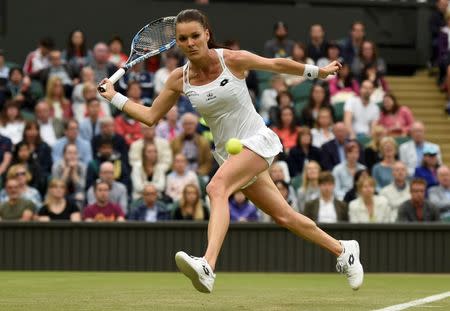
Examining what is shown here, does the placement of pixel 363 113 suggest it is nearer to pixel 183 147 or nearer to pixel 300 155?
pixel 300 155

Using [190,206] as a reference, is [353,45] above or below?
above

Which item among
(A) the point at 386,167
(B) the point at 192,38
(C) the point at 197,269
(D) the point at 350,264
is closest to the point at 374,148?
(A) the point at 386,167

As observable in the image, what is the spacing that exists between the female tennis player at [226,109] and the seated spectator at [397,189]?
6.16 metres

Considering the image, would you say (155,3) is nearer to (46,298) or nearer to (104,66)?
(104,66)

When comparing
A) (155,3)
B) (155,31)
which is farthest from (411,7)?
(155,31)

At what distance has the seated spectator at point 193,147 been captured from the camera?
15906 millimetres

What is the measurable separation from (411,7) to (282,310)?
1406 centimetres

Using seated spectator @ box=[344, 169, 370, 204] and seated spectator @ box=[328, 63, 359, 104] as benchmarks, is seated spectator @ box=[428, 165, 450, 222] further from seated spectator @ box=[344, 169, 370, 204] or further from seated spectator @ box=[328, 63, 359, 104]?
seated spectator @ box=[328, 63, 359, 104]

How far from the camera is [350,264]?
928 centimetres

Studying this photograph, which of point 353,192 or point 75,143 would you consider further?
point 75,143

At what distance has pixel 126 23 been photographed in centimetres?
1983

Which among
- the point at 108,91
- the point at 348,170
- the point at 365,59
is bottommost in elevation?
the point at 348,170

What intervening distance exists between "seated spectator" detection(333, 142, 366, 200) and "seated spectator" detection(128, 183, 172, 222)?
7.24 ft

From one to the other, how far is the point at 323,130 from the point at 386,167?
1.12 metres
